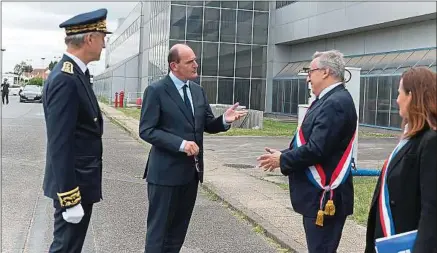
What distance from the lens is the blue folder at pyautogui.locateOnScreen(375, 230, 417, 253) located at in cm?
320

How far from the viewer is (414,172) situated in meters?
3.25

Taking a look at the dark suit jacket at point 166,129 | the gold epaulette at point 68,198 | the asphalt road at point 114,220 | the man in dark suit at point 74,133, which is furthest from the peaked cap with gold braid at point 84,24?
the asphalt road at point 114,220

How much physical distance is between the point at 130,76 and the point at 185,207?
50975 mm

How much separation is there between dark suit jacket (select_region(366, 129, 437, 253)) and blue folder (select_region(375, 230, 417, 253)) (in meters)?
0.07

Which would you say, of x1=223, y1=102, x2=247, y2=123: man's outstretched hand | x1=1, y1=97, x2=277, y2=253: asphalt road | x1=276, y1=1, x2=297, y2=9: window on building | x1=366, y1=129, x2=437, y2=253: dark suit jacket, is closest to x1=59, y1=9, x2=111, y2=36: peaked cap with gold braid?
x1=223, y1=102, x2=247, y2=123: man's outstretched hand

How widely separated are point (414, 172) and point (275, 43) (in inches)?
1478

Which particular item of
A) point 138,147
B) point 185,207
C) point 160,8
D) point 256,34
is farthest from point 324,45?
point 185,207

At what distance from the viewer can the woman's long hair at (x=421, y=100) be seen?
10.3ft

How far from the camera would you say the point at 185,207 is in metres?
5.07

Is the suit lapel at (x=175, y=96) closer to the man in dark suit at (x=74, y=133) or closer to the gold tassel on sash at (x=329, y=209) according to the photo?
the man in dark suit at (x=74, y=133)

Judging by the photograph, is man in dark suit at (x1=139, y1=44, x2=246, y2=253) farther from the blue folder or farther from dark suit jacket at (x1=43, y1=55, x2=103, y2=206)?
the blue folder

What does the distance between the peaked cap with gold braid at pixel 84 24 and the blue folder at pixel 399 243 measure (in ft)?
7.45

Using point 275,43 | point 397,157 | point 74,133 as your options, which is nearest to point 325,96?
point 397,157

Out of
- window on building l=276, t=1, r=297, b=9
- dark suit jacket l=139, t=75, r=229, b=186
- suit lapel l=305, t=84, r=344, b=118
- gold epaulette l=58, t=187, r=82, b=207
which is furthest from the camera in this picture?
window on building l=276, t=1, r=297, b=9
